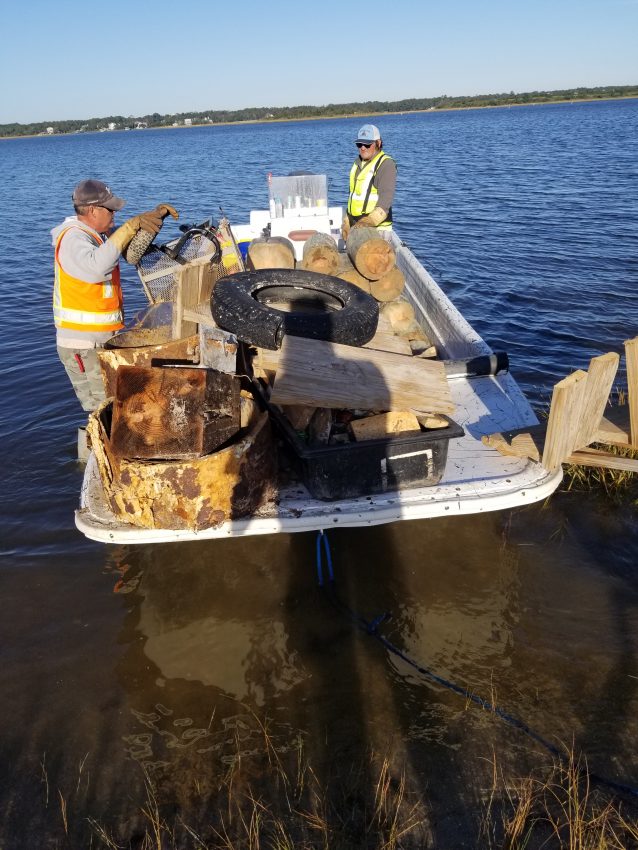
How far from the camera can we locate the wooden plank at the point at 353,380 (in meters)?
3.01

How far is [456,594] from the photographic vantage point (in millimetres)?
3676

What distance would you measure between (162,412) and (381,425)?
46.7 inches

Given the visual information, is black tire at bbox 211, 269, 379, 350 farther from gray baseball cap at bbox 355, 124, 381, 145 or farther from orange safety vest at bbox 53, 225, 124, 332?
gray baseball cap at bbox 355, 124, 381, 145

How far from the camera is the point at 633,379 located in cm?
355

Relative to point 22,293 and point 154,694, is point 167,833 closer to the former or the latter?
point 154,694

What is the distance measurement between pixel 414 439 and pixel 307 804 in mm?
1828

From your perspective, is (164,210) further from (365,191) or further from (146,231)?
(365,191)

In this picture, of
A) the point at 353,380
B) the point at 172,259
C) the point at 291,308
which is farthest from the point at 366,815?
the point at 172,259

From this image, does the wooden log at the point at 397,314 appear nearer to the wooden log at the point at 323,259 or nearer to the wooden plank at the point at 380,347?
the wooden log at the point at 323,259

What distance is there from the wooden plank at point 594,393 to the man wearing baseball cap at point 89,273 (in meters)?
3.11

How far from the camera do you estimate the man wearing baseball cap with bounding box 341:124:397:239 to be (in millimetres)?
6797

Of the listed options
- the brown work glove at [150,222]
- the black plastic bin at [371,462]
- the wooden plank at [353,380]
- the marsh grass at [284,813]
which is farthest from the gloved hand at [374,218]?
the marsh grass at [284,813]

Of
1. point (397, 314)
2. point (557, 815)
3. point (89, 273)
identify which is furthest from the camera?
point (397, 314)

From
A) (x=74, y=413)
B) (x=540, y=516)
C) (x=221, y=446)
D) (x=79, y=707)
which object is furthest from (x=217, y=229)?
(x=79, y=707)
